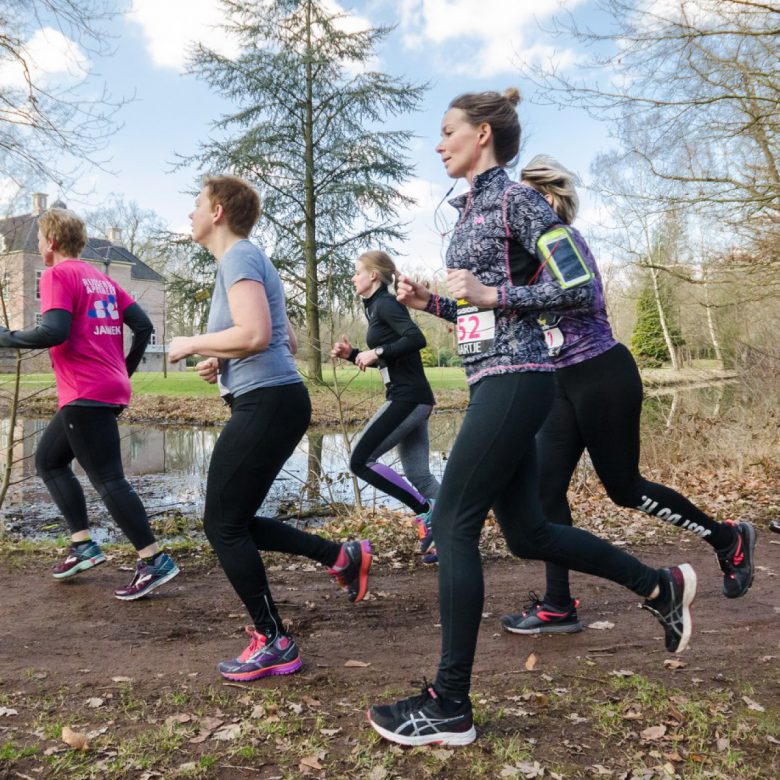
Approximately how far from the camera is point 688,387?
53.5 ft

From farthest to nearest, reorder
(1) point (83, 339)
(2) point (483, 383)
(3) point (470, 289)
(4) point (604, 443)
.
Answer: (1) point (83, 339)
(4) point (604, 443)
(2) point (483, 383)
(3) point (470, 289)

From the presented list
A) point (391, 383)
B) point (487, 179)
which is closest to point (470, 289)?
point (487, 179)

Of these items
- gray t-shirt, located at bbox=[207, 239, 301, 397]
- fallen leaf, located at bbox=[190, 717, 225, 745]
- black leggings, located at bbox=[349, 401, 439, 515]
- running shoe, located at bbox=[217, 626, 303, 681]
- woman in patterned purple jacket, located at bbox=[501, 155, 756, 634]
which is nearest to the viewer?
fallen leaf, located at bbox=[190, 717, 225, 745]

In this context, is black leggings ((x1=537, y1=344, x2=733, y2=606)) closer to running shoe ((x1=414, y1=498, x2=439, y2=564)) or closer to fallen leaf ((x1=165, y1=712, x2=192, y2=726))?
running shoe ((x1=414, y1=498, x2=439, y2=564))

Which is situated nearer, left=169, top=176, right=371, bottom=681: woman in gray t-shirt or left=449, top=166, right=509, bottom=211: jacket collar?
left=449, top=166, right=509, bottom=211: jacket collar

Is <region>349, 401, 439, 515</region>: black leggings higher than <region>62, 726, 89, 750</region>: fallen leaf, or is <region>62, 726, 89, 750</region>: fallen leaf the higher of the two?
<region>349, 401, 439, 515</region>: black leggings

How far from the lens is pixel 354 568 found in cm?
372

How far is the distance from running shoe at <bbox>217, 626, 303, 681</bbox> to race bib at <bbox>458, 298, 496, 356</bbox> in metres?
1.57

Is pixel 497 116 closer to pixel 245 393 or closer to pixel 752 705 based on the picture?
pixel 245 393

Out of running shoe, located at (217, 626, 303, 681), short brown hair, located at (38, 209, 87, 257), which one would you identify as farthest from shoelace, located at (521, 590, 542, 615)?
short brown hair, located at (38, 209, 87, 257)

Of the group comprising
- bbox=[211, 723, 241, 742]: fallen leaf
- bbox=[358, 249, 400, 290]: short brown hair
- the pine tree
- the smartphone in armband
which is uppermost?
the pine tree

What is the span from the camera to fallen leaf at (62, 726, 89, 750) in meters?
2.57

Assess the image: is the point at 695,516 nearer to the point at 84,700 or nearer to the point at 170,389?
the point at 84,700

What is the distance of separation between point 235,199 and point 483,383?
4.82 ft
